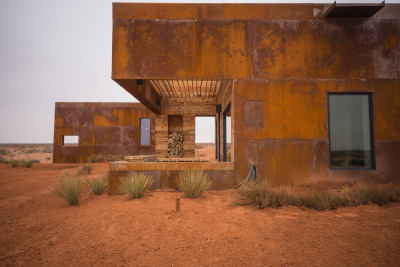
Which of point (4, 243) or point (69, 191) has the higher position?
point (69, 191)

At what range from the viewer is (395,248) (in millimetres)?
2410

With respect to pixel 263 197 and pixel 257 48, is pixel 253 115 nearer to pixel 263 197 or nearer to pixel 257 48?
pixel 257 48

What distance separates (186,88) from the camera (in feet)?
27.7

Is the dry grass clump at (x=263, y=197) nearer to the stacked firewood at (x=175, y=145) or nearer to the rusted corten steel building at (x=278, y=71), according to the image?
the rusted corten steel building at (x=278, y=71)

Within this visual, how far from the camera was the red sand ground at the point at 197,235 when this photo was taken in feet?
7.72

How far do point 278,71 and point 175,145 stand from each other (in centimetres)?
649

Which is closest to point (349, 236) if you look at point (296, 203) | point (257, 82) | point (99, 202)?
point (296, 203)

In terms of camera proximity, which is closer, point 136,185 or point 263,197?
point 263,197

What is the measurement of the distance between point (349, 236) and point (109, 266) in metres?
3.06

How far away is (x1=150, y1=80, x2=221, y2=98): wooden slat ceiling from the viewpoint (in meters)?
7.60

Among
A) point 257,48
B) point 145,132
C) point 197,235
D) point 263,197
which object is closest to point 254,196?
point 263,197

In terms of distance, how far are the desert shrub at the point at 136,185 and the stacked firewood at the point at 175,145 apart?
5315 millimetres

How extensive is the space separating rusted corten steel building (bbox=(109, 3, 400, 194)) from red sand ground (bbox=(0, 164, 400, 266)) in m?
1.55

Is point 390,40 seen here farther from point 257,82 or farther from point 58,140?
point 58,140
